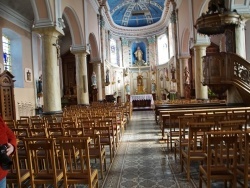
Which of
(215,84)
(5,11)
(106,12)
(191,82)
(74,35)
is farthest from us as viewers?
(106,12)

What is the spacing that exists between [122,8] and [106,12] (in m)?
3.99

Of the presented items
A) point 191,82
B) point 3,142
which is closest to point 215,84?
point 3,142

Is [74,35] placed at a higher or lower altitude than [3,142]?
higher

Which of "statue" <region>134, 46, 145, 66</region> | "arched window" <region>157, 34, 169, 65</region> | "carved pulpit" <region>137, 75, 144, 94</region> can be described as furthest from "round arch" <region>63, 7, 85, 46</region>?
"statue" <region>134, 46, 145, 66</region>

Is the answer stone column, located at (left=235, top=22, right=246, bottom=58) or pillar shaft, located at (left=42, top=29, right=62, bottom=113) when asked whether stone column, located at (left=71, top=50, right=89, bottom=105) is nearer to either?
pillar shaft, located at (left=42, top=29, right=62, bottom=113)

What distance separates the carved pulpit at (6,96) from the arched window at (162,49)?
18644 millimetres

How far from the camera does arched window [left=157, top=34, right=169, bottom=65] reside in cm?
2689

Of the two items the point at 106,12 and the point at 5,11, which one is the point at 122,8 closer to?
the point at 106,12

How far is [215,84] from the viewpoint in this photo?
8945 millimetres

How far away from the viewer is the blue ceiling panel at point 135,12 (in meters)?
24.5

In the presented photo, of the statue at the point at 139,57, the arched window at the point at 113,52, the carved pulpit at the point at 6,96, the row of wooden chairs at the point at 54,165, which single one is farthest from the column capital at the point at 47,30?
the statue at the point at 139,57

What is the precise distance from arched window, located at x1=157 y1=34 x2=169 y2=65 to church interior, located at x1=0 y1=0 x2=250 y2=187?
11 centimetres

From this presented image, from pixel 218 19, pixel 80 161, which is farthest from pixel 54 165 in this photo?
pixel 218 19

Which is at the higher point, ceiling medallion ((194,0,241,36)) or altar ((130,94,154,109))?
ceiling medallion ((194,0,241,36))
